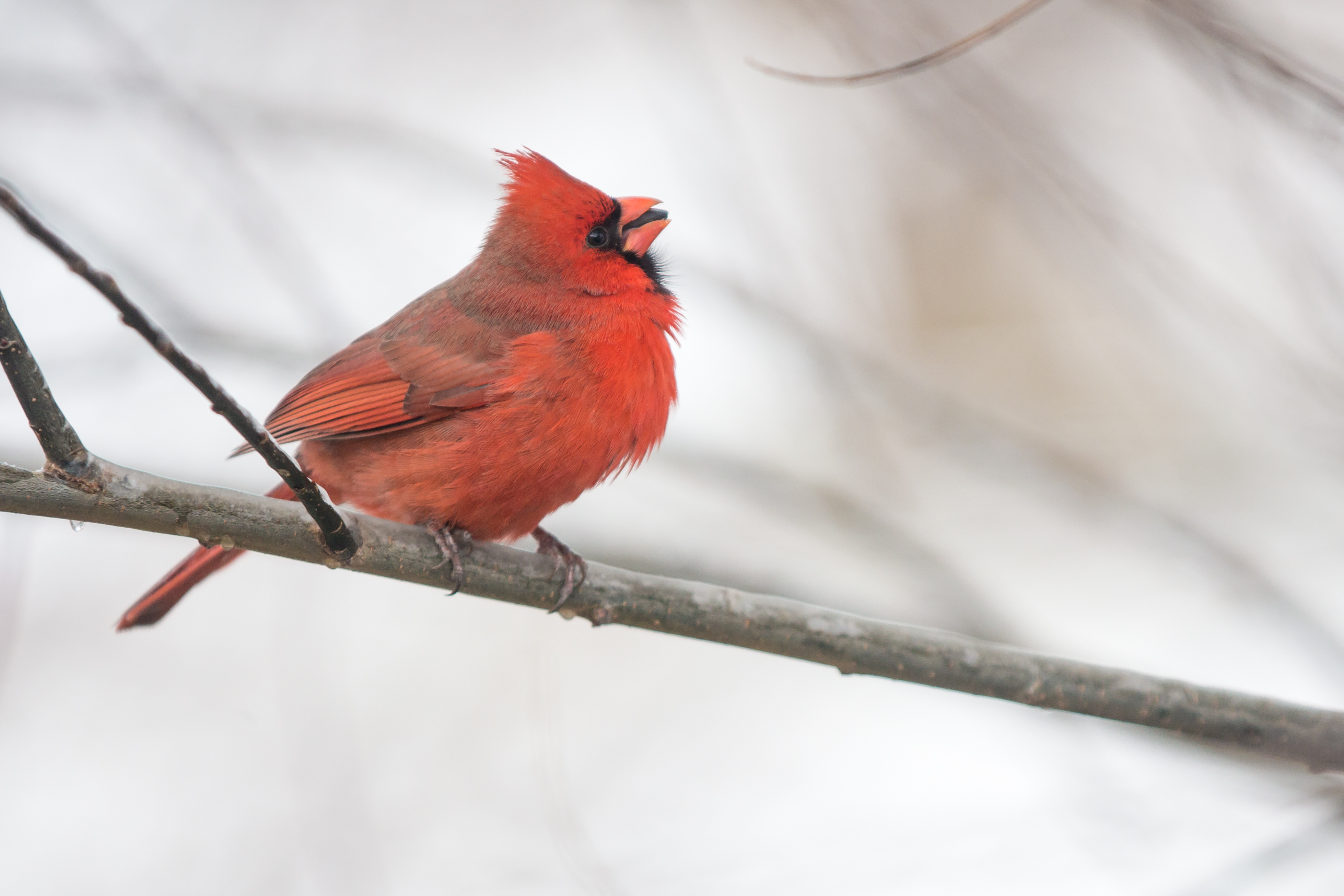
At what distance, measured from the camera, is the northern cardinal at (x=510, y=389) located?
2.65m

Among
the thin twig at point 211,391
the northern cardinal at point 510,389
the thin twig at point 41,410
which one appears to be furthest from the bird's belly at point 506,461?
the thin twig at point 41,410

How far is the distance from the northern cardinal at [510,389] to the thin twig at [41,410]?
826 mm

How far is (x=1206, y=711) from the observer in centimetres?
230

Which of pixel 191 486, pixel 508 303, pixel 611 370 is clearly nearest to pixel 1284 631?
pixel 611 370

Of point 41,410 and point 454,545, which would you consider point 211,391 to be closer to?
point 41,410

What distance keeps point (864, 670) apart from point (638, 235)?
4.63ft

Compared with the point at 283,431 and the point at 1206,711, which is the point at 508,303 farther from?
the point at 1206,711

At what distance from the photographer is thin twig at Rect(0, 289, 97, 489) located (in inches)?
58.1

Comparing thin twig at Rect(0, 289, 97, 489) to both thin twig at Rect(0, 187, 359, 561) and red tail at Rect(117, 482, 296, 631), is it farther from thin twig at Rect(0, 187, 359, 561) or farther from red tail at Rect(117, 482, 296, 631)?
red tail at Rect(117, 482, 296, 631)

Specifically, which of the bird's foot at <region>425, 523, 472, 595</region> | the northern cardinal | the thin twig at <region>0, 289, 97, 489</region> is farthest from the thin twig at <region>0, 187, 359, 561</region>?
the northern cardinal

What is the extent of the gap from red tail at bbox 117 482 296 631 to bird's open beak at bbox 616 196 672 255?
3.71 ft

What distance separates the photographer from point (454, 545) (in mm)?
2443

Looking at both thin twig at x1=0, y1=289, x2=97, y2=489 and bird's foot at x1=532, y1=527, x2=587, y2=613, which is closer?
thin twig at x1=0, y1=289, x2=97, y2=489

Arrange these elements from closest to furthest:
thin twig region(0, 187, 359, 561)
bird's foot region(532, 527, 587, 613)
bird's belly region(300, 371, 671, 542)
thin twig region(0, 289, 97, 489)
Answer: thin twig region(0, 187, 359, 561) < thin twig region(0, 289, 97, 489) < bird's foot region(532, 527, 587, 613) < bird's belly region(300, 371, 671, 542)
